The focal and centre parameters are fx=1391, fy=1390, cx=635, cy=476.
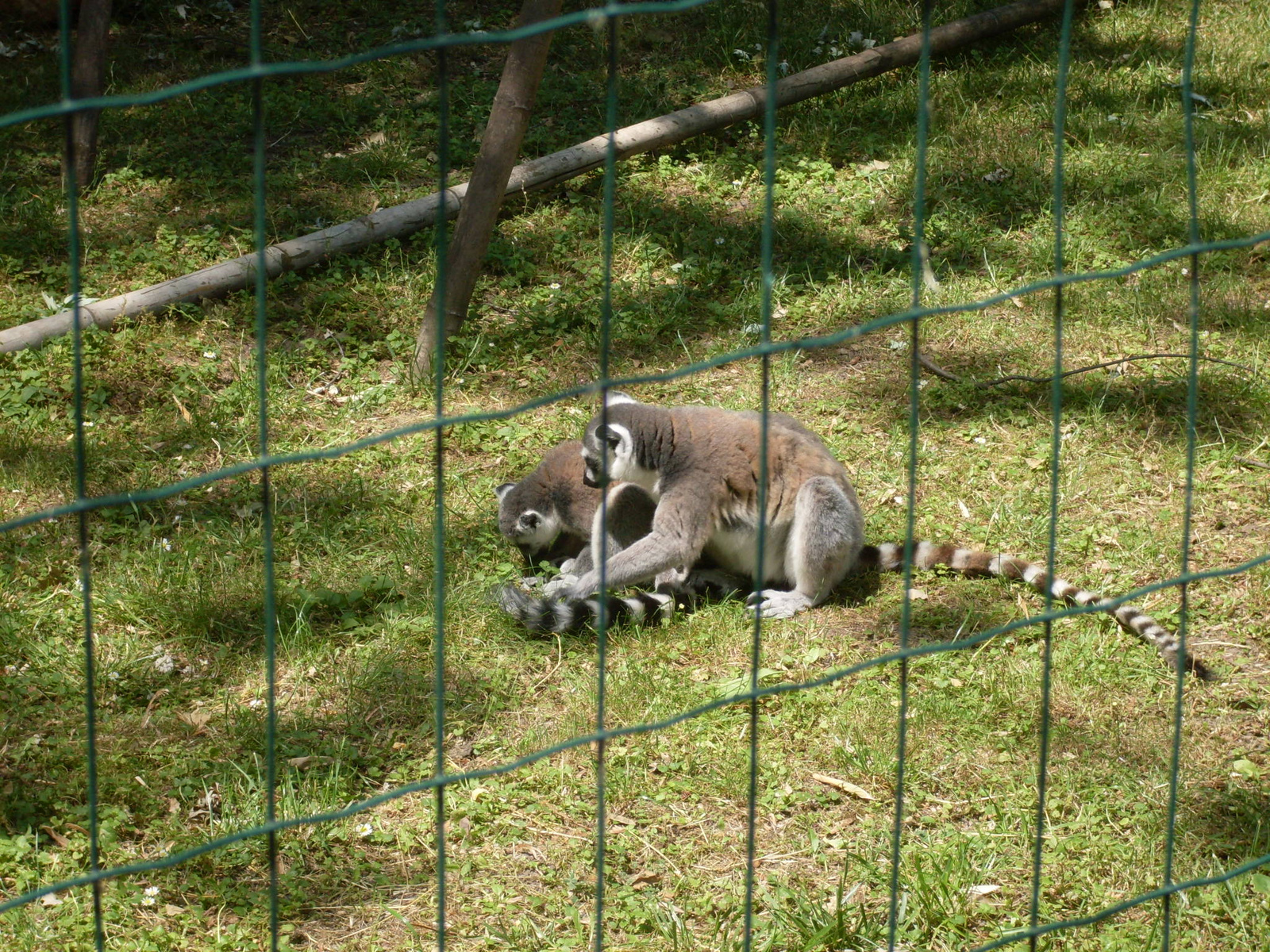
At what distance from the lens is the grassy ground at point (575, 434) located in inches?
133

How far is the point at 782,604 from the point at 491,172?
230 centimetres

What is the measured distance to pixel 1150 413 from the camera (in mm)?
5465

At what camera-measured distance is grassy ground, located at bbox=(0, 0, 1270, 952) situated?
11.1 feet

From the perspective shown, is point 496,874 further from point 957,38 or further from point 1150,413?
point 957,38

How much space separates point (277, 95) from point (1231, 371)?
5.25 metres

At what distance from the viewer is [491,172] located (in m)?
5.76

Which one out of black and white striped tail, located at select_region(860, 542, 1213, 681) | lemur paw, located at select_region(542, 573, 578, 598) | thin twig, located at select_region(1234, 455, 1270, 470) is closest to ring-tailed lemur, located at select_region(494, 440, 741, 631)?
lemur paw, located at select_region(542, 573, 578, 598)

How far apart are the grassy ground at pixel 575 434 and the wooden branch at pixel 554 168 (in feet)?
0.34

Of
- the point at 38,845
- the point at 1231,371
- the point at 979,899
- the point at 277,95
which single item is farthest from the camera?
the point at 277,95

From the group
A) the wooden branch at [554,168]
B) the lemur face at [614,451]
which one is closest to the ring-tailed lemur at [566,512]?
the lemur face at [614,451]

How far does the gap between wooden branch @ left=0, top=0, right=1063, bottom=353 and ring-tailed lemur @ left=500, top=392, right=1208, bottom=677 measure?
5.43ft

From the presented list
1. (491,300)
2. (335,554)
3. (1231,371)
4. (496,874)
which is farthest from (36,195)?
(1231,371)

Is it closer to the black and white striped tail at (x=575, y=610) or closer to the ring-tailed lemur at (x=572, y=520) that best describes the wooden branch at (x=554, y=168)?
the ring-tailed lemur at (x=572, y=520)

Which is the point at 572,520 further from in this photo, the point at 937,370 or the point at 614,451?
the point at 937,370
